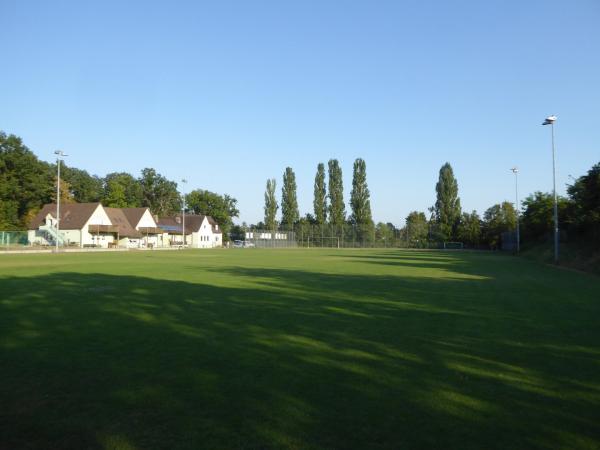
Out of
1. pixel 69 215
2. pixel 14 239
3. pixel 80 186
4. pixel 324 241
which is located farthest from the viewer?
pixel 80 186

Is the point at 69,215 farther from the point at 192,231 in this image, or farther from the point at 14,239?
the point at 192,231

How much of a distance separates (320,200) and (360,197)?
7639mm

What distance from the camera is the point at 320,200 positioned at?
8612 cm

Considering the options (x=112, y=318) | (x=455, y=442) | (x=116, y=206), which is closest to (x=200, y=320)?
(x=112, y=318)

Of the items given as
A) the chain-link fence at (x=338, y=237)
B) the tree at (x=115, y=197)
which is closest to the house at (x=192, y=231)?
the tree at (x=115, y=197)

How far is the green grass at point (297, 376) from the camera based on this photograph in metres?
3.75

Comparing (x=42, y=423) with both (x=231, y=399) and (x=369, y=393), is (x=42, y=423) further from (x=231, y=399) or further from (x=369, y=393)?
(x=369, y=393)

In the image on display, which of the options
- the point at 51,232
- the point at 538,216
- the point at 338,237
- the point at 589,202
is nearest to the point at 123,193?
the point at 51,232

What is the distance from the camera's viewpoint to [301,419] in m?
4.03

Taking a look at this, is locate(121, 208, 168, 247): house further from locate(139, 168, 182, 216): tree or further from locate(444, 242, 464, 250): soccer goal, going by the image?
locate(444, 242, 464, 250): soccer goal

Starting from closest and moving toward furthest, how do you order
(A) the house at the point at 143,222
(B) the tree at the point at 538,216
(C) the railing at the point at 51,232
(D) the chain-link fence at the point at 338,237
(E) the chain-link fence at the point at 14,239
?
1. (B) the tree at the point at 538,216
2. (E) the chain-link fence at the point at 14,239
3. (C) the railing at the point at 51,232
4. (A) the house at the point at 143,222
5. (D) the chain-link fence at the point at 338,237

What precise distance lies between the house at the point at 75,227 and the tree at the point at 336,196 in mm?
36734

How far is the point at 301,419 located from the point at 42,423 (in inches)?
85.1

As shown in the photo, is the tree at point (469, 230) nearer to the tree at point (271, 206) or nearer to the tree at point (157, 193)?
the tree at point (271, 206)
